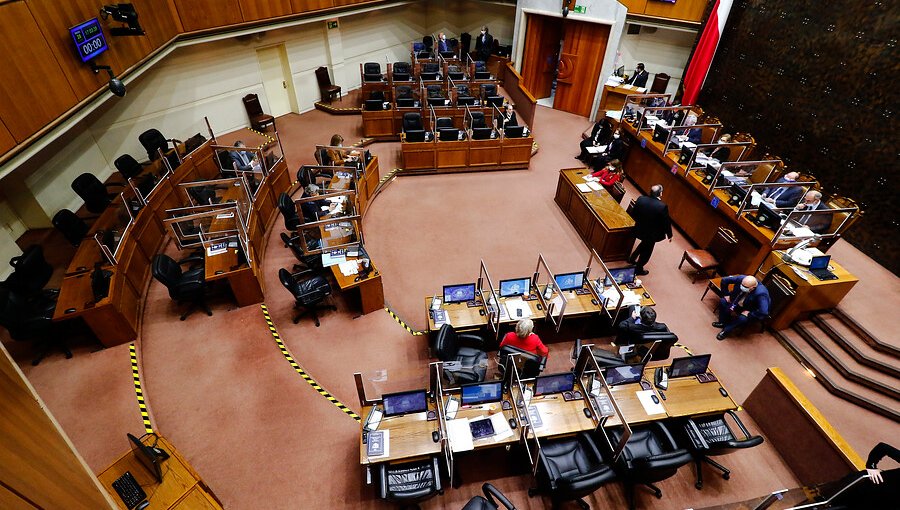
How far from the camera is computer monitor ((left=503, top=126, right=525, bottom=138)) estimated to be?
10867 mm

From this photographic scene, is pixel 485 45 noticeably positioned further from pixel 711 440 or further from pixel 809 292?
pixel 711 440

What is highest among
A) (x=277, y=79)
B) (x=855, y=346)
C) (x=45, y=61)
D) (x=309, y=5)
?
(x=45, y=61)

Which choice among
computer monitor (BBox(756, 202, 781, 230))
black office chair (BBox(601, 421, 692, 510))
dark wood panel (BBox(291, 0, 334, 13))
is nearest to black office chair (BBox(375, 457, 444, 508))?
black office chair (BBox(601, 421, 692, 510))

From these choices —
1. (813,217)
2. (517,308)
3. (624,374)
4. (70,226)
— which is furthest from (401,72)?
(624,374)

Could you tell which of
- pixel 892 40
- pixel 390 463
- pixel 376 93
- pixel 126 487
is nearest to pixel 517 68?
pixel 376 93

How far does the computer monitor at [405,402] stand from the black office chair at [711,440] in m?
3.13

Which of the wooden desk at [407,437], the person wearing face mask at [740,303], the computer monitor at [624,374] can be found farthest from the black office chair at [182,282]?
the person wearing face mask at [740,303]

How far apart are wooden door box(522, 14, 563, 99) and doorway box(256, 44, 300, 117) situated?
7911 millimetres

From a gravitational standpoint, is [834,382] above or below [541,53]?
below

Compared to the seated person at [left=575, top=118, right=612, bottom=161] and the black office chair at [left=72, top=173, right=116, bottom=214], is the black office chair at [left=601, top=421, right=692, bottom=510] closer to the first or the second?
the seated person at [left=575, top=118, right=612, bottom=161]

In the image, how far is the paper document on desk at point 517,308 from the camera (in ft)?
20.8

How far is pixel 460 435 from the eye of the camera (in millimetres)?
4738

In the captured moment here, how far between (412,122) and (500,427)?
29.5 feet

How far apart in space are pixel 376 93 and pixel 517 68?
540 centimetres
